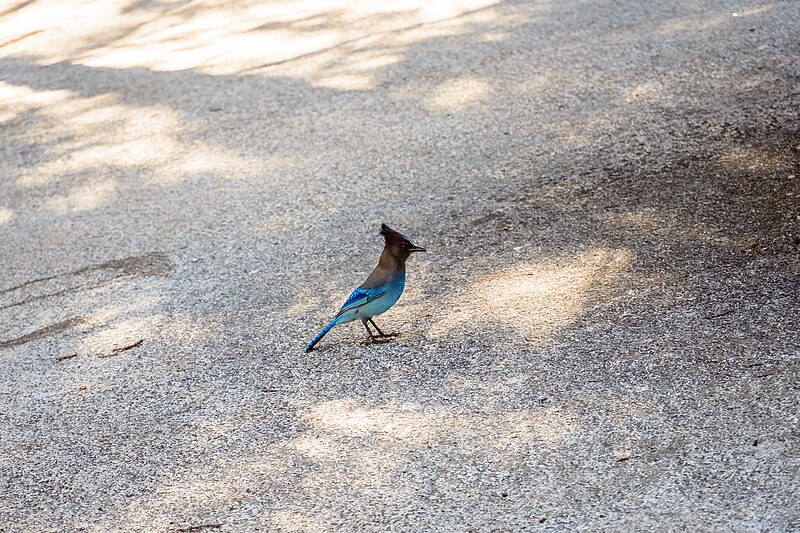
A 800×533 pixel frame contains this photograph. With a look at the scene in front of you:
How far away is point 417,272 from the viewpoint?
15.3 ft

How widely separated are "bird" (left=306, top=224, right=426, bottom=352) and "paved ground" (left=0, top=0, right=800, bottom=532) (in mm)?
210

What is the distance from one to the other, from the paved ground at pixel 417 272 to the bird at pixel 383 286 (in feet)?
0.69

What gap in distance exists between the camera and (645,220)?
4820mm

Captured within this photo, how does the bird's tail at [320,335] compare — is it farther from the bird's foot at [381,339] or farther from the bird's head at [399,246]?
the bird's head at [399,246]

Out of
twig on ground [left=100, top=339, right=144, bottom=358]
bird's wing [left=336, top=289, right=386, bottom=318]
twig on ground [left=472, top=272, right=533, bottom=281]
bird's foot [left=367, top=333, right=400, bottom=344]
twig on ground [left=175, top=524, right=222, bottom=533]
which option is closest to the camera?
twig on ground [left=175, top=524, right=222, bottom=533]

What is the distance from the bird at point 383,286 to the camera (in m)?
3.85

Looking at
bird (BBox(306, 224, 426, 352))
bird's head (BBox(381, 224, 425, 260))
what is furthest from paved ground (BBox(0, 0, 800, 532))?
bird's head (BBox(381, 224, 425, 260))

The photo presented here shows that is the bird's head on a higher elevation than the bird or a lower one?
higher

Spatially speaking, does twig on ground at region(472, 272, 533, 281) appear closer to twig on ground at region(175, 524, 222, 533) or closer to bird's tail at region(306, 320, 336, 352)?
bird's tail at region(306, 320, 336, 352)

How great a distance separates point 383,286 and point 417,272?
2.68ft

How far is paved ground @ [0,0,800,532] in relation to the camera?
3.20m

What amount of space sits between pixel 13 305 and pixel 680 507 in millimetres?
3447

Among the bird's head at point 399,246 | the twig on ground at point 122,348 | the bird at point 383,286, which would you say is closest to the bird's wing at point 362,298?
the bird at point 383,286

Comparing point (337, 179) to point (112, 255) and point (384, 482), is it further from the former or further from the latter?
point (384, 482)
